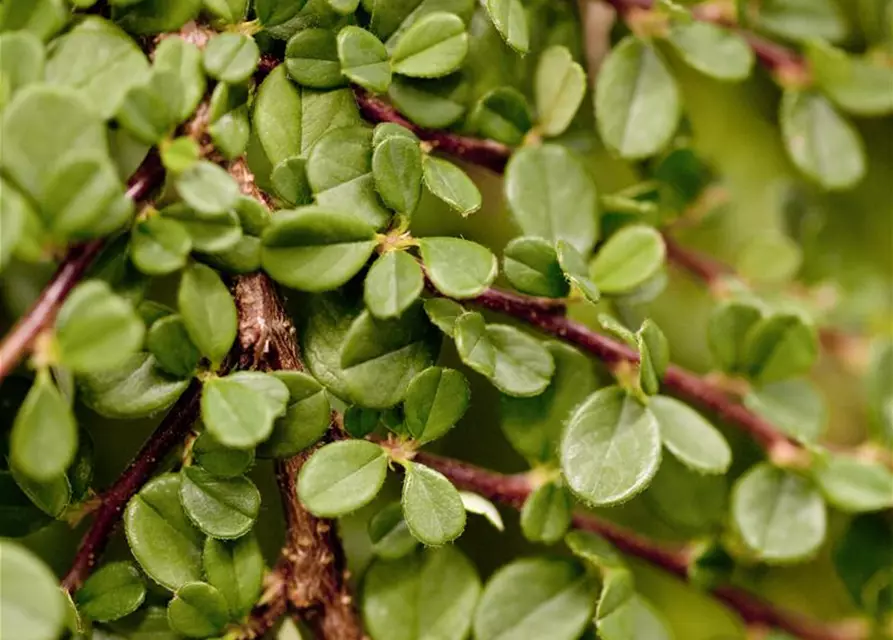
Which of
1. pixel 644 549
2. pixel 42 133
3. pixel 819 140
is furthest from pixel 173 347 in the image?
pixel 819 140

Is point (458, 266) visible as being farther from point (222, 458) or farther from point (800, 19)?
point (800, 19)

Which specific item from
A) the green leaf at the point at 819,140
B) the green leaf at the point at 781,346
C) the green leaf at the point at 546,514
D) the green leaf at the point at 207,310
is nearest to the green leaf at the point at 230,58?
the green leaf at the point at 207,310

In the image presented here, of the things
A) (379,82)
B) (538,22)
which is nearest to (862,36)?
(538,22)

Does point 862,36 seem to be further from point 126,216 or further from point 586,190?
point 126,216

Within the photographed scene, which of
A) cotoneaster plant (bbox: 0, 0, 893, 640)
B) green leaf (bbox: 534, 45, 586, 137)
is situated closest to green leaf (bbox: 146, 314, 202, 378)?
cotoneaster plant (bbox: 0, 0, 893, 640)

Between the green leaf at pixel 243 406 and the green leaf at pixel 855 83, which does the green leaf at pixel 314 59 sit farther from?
the green leaf at pixel 855 83

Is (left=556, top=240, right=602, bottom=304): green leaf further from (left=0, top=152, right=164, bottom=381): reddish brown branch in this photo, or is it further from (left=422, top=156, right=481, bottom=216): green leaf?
(left=0, top=152, right=164, bottom=381): reddish brown branch
